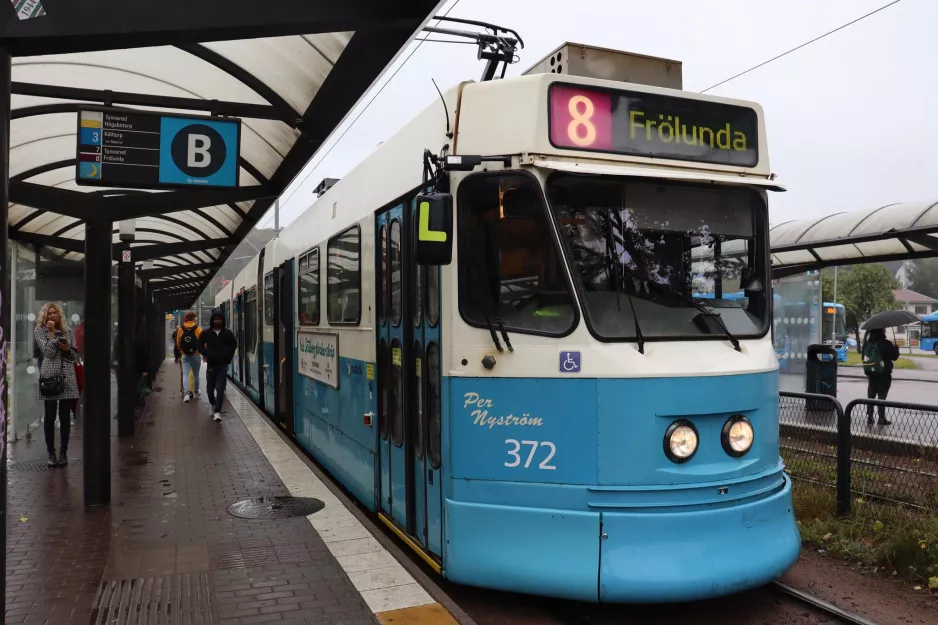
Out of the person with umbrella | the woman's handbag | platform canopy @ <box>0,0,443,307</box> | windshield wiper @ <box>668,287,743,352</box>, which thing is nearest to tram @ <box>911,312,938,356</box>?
the person with umbrella

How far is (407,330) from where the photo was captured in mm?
5477

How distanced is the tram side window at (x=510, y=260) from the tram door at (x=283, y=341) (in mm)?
6165

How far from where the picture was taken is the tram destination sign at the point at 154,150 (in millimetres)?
6910

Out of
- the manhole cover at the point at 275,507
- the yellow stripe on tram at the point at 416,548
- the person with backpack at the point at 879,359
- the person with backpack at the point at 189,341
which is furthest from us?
the person with backpack at the point at 189,341

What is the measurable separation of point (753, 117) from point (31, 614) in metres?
5.46

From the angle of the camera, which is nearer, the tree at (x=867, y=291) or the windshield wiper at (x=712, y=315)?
the windshield wiper at (x=712, y=315)

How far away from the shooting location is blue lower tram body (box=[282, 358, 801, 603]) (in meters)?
4.35

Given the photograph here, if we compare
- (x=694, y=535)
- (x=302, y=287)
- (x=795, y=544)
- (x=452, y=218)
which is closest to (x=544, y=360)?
(x=452, y=218)

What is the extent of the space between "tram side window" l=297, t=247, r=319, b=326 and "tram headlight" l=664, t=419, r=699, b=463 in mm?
5085

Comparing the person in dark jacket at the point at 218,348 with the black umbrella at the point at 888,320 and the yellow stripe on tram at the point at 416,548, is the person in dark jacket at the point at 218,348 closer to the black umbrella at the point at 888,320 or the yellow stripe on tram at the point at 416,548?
the yellow stripe on tram at the point at 416,548

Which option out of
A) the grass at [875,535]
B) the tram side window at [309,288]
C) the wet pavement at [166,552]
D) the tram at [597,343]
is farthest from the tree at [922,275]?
the tram at [597,343]

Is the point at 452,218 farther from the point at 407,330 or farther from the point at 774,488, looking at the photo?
the point at 774,488

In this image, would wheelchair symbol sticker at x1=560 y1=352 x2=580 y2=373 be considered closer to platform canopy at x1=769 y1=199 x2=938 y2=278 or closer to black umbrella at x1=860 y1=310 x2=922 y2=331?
platform canopy at x1=769 y1=199 x2=938 y2=278

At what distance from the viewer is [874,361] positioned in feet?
43.7
